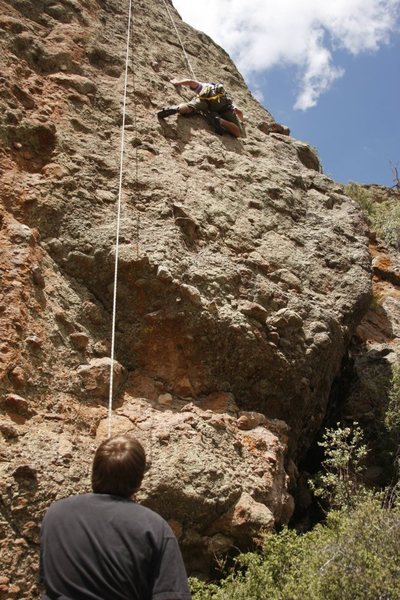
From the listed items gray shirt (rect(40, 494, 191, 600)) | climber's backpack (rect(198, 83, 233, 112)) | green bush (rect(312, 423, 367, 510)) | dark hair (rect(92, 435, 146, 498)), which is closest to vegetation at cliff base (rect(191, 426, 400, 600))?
green bush (rect(312, 423, 367, 510))

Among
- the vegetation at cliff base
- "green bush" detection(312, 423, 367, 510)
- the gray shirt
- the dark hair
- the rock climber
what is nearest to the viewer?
the gray shirt

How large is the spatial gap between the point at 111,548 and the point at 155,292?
3.91 metres

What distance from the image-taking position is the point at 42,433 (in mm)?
4605

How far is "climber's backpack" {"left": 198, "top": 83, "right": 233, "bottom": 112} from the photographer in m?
9.41

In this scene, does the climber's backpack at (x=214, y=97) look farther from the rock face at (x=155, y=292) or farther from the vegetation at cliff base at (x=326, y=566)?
the vegetation at cliff base at (x=326, y=566)

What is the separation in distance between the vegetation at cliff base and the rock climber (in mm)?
6322

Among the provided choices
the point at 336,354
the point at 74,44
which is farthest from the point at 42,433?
the point at 74,44

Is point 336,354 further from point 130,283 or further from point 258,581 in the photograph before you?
point 258,581

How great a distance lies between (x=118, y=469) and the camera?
255cm

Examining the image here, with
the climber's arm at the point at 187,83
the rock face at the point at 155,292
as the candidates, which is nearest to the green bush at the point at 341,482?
the rock face at the point at 155,292

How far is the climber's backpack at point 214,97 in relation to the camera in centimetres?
941

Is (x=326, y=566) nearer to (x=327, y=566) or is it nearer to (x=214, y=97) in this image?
(x=327, y=566)

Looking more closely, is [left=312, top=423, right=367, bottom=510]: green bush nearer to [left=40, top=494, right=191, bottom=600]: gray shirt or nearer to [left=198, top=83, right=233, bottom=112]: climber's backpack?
[left=40, top=494, right=191, bottom=600]: gray shirt

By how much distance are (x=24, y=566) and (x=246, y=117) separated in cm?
860
